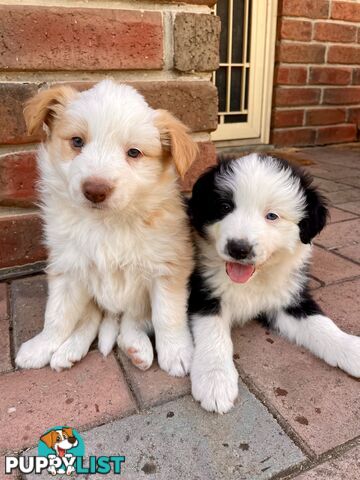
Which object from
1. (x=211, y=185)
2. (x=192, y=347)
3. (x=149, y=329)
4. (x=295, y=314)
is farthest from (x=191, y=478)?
(x=211, y=185)

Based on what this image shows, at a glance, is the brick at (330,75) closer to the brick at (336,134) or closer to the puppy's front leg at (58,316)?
the brick at (336,134)

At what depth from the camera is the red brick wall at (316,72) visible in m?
5.50

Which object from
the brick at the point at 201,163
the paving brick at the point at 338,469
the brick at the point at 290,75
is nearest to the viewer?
the paving brick at the point at 338,469

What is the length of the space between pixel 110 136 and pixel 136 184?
215mm

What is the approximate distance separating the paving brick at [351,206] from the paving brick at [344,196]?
7 centimetres

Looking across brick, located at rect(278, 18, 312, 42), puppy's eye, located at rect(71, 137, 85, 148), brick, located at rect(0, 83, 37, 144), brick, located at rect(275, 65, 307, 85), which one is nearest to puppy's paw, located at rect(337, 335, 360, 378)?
puppy's eye, located at rect(71, 137, 85, 148)

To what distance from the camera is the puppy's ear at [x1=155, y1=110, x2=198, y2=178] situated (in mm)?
1796

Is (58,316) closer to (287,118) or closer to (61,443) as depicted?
(61,443)

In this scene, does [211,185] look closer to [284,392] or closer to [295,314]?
[295,314]

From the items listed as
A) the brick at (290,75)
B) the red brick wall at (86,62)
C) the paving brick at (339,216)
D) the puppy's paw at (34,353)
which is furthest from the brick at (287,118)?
the puppy's paw at (34,353)

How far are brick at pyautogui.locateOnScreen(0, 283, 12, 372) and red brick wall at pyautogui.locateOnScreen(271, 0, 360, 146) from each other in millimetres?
4547

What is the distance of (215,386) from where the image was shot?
1.66 metres

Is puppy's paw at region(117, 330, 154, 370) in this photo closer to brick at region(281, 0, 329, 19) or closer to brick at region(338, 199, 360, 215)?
brick at region(338, 199, 360, 215)

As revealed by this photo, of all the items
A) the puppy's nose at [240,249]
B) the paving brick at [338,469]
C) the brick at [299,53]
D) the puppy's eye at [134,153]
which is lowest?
the paving brick at [338,469]
